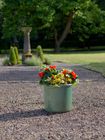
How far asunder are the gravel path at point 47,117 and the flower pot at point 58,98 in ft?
0.48

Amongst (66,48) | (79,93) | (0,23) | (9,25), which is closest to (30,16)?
(9,25)

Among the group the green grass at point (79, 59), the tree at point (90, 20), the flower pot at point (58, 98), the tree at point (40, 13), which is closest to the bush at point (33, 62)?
the green grass at point (79, 59)

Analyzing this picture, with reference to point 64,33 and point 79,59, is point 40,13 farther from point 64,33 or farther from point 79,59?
point 79,59

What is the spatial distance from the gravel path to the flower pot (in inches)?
5.8

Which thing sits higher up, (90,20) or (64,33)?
(90,20)

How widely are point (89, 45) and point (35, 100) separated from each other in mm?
39311

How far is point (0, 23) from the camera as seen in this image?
45281 millimetres

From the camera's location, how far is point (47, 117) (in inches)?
305

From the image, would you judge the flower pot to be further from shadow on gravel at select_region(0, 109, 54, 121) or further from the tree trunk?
the tree trunk

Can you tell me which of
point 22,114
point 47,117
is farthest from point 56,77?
point 22,114

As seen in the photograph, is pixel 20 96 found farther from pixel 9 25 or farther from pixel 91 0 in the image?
pixel 91 0

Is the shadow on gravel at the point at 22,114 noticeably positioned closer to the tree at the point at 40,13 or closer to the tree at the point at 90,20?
the tree at the point at 40,13

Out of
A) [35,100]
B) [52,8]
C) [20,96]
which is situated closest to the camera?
[35,100]

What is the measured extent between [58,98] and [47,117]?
49 centimetres
